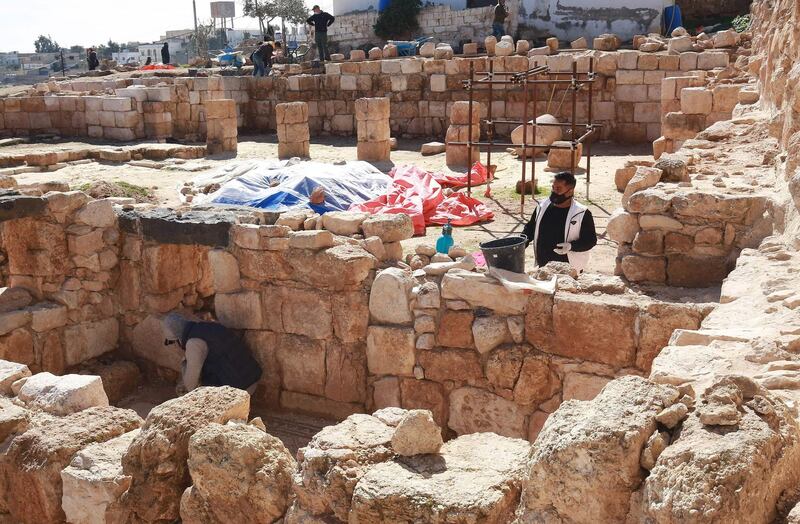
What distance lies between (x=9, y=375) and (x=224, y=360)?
236cm

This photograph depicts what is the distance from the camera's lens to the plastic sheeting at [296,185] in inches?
444

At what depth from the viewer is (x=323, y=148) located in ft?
61.9

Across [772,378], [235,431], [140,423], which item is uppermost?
[772,378]

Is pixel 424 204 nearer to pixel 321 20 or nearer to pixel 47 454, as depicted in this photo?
pixel 47 454

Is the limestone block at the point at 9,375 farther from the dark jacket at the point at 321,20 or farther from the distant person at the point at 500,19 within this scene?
the distant person at the point at 500,19

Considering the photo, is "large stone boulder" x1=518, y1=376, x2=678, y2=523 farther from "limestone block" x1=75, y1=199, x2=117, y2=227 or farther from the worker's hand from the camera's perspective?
"limestone block" x1=75, y1=199, x2=117, y2=227

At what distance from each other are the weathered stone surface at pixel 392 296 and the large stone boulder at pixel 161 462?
2.76 meters

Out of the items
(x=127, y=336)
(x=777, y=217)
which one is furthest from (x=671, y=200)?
(x=127, y=336)

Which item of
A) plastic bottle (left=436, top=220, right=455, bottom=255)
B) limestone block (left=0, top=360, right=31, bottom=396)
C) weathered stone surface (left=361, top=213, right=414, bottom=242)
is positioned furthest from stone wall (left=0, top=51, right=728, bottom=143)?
limestone block (left=0, top=360, right=31, bottom=396)

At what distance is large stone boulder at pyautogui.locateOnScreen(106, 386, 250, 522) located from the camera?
4.32 meters

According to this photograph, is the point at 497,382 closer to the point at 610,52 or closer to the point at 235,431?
the point at 235,431

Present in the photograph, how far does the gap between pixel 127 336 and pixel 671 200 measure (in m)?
6.19

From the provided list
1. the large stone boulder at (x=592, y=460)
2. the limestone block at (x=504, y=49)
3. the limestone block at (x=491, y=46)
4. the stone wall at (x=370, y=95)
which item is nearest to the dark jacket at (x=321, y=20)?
the stone wall at (x=370, y=95)

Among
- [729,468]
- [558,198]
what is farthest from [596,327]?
[729,468]
